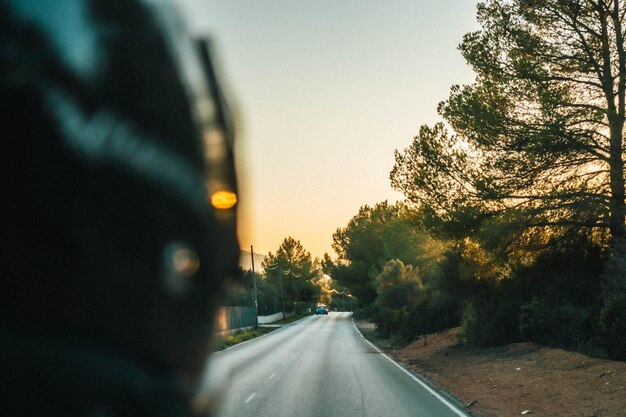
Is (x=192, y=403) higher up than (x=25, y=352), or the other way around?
(x=25, y=352)

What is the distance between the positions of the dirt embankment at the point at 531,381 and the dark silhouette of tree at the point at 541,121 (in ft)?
14.5

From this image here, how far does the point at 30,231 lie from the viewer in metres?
1.66

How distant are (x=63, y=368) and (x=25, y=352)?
0.38 feet

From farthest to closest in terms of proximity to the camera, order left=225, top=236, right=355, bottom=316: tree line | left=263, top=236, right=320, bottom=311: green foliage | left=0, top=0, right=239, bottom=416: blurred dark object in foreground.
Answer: left=263, top=236, right=320, bottom=311: green foliage, left=225, top=236, right=355, bottom=316: tree line, left=0, top=0, right=239, bottom=416: blurred dark object in foreground

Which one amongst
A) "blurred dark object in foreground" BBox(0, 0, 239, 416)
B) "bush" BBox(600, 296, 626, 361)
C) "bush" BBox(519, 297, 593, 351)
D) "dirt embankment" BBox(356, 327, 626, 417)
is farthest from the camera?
"bush" BBox(519, 297, 593, 351)

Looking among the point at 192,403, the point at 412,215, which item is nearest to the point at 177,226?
the point at 192,403

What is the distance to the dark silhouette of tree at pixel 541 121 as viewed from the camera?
2152 centimetres

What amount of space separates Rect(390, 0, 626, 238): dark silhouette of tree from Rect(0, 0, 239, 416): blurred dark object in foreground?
67.2ft

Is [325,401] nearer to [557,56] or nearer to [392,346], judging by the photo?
[557,56]

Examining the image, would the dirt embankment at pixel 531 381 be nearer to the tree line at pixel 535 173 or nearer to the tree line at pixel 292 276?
the tree line at pixel 535 173

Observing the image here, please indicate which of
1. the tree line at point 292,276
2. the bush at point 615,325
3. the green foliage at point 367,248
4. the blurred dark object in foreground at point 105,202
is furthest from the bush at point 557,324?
the tree line at point 292,276

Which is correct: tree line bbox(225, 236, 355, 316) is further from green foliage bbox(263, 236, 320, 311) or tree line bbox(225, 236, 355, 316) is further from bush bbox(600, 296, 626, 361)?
bush bbox(600, 296, 626, 361)

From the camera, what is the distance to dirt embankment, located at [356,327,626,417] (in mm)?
12844

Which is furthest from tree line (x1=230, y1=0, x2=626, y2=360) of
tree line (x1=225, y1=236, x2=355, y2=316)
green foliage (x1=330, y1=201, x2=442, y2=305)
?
tree line (x1=225, y1=236, x2=355, y2=316)
